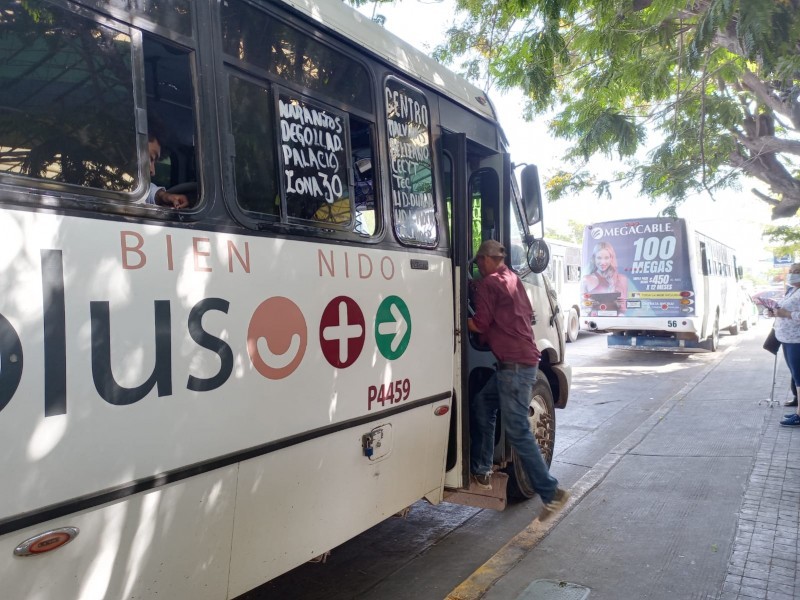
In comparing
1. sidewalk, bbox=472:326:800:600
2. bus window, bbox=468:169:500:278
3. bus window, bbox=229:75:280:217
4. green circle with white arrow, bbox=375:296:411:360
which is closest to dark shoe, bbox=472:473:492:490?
sidewalk, bbox=472:326:800:600

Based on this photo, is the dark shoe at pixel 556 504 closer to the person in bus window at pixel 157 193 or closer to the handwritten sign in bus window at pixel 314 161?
the handwritten sign in bus window at pixel 314 161

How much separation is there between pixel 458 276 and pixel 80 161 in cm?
245

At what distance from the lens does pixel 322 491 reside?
3.08 metres

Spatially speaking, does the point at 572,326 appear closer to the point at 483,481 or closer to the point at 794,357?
the point at 794,357

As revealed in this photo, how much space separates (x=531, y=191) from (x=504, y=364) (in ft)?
4.77

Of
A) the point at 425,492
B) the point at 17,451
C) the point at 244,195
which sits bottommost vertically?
the point at 425,492

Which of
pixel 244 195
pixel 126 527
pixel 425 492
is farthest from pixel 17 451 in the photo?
pixel 425 492

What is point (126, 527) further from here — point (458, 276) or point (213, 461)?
point (458, 276)

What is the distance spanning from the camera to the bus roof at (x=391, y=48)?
128 inches

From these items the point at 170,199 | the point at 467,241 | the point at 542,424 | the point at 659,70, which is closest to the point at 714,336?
the point at 659,70

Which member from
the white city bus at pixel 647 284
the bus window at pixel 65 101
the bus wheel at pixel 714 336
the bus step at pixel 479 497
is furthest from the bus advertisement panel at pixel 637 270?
the bus window at pixel 65 101

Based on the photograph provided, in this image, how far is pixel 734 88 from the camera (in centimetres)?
1023

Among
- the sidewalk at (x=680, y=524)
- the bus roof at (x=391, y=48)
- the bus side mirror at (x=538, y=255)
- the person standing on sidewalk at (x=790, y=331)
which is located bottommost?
the sidewalk at (x=680, y=524)

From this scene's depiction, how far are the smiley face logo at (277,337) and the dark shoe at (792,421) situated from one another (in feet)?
21.6
